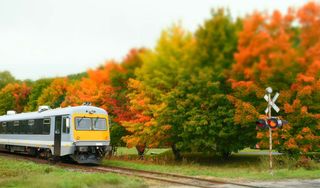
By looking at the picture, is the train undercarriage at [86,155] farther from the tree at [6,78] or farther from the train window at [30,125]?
the tree at [6,78]

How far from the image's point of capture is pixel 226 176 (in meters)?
19.0

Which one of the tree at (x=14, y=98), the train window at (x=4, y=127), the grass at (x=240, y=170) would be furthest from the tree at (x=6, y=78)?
the grass at (x=240, y=170)

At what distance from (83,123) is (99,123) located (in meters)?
1.06

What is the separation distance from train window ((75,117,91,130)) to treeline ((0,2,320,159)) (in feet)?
13.0

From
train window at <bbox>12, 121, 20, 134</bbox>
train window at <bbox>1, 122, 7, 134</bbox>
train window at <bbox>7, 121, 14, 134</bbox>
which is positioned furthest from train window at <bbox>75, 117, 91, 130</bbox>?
train window at <bbox>1, 122, 7, 134</bbox>

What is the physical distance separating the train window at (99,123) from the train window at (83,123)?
0.31 m

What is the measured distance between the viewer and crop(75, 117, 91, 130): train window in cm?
2440

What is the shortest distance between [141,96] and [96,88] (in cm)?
622

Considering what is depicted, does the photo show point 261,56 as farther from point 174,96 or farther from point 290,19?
point 174,96

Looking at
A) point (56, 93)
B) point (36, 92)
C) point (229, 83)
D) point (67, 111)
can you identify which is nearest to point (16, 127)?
point (67, 111)

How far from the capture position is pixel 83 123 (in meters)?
24.7

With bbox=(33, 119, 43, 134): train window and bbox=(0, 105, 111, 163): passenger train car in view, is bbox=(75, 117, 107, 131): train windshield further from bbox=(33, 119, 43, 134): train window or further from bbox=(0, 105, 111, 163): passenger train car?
bbox=(33, 119, 43, 134): train window

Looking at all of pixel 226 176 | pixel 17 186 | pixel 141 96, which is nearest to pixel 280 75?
pixel 226 176

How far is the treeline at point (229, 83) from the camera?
2227 cm
